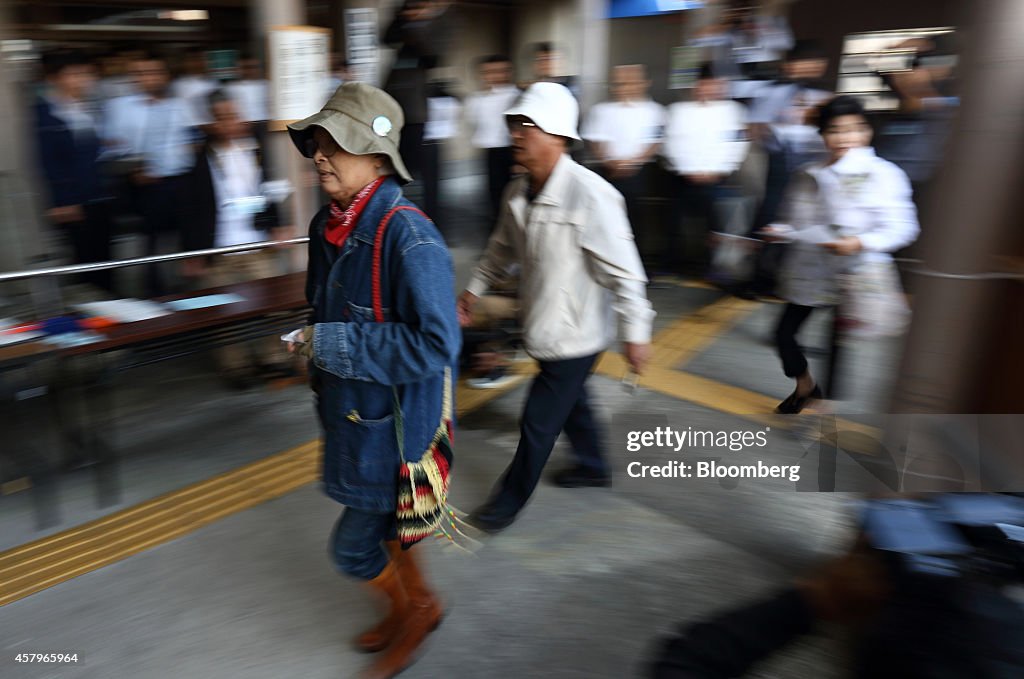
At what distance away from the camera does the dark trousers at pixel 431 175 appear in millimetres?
6250

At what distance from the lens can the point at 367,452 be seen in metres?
2.03

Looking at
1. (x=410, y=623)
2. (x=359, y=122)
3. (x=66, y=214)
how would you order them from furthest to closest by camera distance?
(x=66, y=214)
(x=410, y=623)
(x=359, y=122)

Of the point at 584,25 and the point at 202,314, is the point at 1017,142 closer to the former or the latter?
the point at 202,314

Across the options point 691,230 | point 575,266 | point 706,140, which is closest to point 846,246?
point 575,266

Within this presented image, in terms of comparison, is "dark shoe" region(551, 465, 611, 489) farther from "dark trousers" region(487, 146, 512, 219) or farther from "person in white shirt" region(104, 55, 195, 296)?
"dark trousers" region(487, 146, 512, 219)

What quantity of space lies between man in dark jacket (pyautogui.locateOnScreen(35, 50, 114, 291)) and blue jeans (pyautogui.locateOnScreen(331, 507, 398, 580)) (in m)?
3.62

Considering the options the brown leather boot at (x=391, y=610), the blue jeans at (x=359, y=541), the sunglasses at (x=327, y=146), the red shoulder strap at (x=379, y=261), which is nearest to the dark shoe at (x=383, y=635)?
the brown leather boot at (x=391, y=610)

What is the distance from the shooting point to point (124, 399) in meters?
4.26

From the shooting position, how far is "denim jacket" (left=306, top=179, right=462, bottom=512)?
1.91 meters

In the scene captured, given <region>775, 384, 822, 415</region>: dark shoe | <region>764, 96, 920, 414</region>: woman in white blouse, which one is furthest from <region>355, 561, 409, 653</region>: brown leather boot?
<region>775, 384, 822, 415</region>: dark shoe

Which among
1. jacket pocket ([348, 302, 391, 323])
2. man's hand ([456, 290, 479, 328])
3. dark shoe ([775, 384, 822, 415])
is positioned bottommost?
dark shoe ([775, 384, 822, 415])

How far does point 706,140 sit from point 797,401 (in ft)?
9.49

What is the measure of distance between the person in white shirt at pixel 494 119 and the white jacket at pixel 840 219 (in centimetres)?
338

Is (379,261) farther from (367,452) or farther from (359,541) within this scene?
(359,541)
